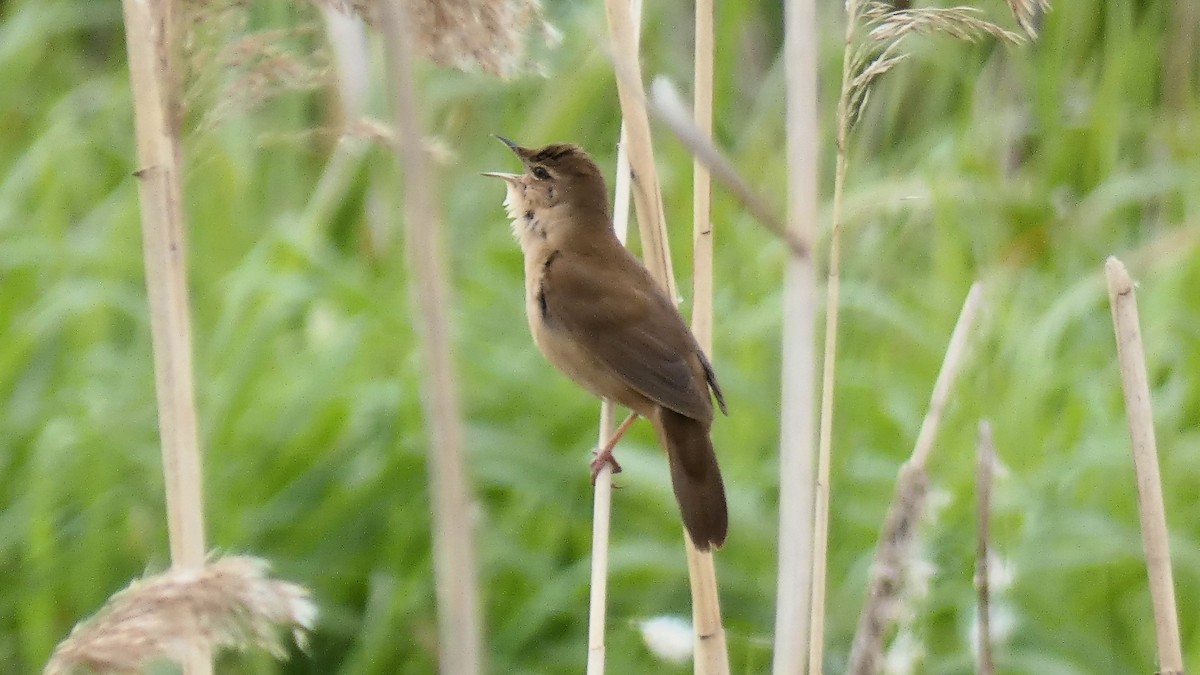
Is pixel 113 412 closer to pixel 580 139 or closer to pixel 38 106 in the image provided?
pixel 580 139

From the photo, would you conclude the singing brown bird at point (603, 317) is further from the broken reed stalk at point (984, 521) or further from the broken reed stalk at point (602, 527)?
the broken reed stalk at point (984, 521)

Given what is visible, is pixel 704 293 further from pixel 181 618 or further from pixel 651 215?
pixel 181 618

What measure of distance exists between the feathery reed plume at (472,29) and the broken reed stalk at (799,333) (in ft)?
0.95

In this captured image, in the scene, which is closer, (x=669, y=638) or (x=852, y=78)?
(x=852, y=78)

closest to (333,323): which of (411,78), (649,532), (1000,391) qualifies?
(649,532)

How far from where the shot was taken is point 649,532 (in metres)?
2.80

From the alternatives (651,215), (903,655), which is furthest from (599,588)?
(903,655)

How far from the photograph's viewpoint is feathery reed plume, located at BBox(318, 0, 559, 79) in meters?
1.43

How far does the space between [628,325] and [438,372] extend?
1.20 metres

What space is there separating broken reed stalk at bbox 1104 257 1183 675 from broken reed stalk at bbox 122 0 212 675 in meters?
0.92

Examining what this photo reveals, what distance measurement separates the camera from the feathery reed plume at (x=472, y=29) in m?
1.43

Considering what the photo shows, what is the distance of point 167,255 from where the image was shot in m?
1.42

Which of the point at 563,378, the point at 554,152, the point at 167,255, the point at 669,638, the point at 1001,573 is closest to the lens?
the point at 167,255

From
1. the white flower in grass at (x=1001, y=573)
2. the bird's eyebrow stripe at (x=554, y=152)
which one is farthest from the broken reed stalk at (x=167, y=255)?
the white flower in grass at (x=1001, y=573)
